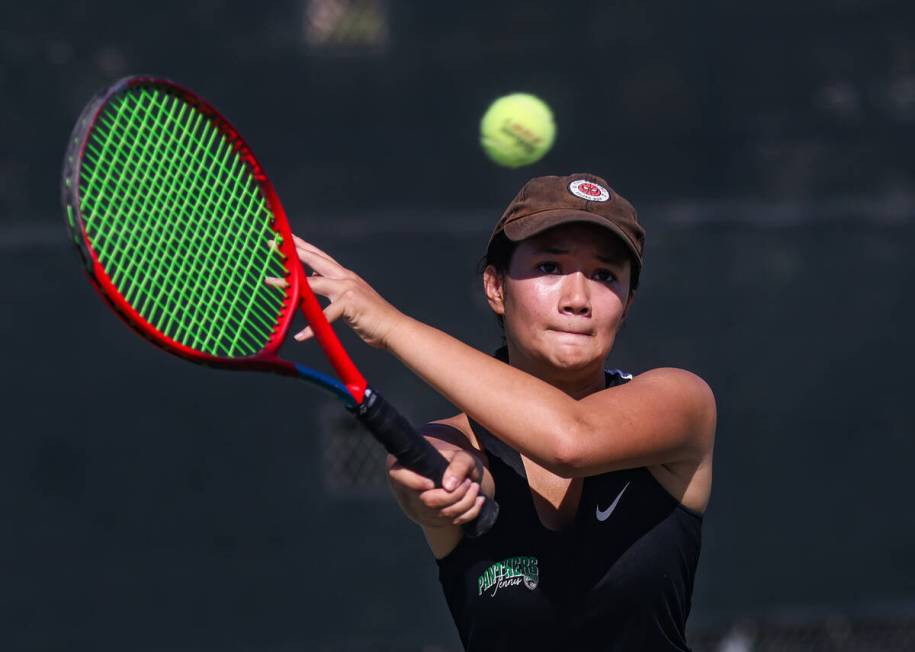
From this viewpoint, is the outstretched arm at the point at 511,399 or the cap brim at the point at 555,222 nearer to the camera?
the outstretched arm at the point at 511,399

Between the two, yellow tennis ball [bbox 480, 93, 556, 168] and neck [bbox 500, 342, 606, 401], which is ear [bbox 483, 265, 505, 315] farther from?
yellow tennis ball [bbox 480, 93, 556, 168]

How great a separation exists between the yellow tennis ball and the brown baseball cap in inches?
102

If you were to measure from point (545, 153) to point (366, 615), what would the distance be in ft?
6.07

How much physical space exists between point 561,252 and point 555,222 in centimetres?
8

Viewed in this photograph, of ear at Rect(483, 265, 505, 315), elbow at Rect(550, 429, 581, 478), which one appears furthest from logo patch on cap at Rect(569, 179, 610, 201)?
elbow at Rect(550, 429, 581, 478)

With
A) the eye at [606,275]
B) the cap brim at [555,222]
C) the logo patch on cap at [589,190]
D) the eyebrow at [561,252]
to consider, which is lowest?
the eye at [606,275]

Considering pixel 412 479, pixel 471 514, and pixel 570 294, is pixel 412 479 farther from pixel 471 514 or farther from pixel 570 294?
pixel 570 294

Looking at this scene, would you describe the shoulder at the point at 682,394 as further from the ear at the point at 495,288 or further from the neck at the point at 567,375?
the ear at the point at 495,288

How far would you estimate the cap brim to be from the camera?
8.53 ft

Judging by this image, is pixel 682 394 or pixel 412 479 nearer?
pixel 412 479

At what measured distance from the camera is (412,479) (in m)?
2.44

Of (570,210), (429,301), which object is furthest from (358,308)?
(429,301)

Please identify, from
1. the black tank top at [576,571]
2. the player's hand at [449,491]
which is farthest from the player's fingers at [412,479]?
the black tank top at [576,571]

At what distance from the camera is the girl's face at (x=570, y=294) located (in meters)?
2.63
